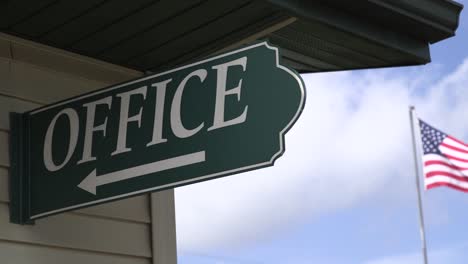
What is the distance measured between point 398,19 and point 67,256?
5.70 feet

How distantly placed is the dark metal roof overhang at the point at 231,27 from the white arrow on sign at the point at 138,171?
0.72 m

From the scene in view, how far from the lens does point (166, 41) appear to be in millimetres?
4477

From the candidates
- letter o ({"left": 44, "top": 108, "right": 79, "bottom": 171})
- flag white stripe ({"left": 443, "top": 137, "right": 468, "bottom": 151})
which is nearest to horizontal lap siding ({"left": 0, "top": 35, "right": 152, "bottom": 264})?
letter o ({"left": 44, "top": 108, "right": 79, "bottom": 171})

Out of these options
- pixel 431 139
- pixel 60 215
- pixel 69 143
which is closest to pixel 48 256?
pixel 60 215

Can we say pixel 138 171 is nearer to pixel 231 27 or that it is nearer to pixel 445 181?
pixel 231 27

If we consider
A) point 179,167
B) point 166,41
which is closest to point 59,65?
point 166,41

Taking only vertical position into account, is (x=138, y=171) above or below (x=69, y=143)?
below

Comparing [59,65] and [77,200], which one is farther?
[59,65]

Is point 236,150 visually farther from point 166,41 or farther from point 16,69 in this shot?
point 16,69

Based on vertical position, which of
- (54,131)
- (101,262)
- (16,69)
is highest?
(16,69)

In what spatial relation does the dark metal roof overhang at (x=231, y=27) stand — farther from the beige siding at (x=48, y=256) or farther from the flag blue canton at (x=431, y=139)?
the flag blue canton at (x=431, y=139)

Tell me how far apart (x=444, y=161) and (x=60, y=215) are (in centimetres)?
1294

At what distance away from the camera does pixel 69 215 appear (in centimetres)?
439

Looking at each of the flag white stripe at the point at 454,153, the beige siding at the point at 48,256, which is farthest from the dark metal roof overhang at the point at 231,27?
the flag white stripe at the point at 454,153
